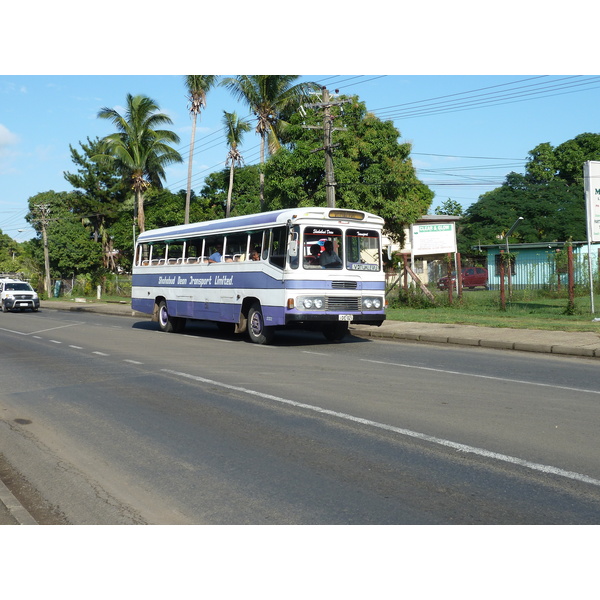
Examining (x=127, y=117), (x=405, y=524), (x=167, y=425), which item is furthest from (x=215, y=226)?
(x=127, y=117)

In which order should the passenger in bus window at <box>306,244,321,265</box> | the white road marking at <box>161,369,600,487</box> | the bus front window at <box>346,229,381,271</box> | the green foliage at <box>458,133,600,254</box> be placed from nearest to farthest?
the white road marking at <box>161,369,600,487</box> → the passenger in bus window at <box>306,244,321,265</box> → the bus front window at <box>346,229,381,271</box> → the green foliage at <box>458,133,600,254</box>

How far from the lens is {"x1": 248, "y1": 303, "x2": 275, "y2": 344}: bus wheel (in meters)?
16.7

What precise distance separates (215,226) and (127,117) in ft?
111

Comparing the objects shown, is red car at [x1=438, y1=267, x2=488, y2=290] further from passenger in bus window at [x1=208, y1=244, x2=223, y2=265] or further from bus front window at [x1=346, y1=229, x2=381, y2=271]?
bus front window at [x1=346, y1=229, x2=381, y2=271]

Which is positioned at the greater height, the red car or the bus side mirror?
the bus side mirror

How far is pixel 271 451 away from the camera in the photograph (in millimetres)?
6660

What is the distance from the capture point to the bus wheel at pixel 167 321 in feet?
70.2

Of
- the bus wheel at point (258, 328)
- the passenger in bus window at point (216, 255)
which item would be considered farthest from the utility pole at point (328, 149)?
the bus wheel at point (258, 328)

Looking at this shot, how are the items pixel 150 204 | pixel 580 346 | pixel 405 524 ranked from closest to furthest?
pixel 405 524
pixel 580 346
pixel 150 204

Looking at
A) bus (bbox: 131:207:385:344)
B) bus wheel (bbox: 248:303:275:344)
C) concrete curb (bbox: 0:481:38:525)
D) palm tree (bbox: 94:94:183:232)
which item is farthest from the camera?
palm tree (bbox: 94:94:183:232)

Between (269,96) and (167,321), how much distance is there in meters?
24.3

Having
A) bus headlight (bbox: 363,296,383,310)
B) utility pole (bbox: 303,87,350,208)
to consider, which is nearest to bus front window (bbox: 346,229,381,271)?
bus headlight (bbox: 363,296,383,310)

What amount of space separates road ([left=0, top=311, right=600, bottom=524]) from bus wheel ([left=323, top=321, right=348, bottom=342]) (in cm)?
423

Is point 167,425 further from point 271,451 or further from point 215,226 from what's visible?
point 215,226
